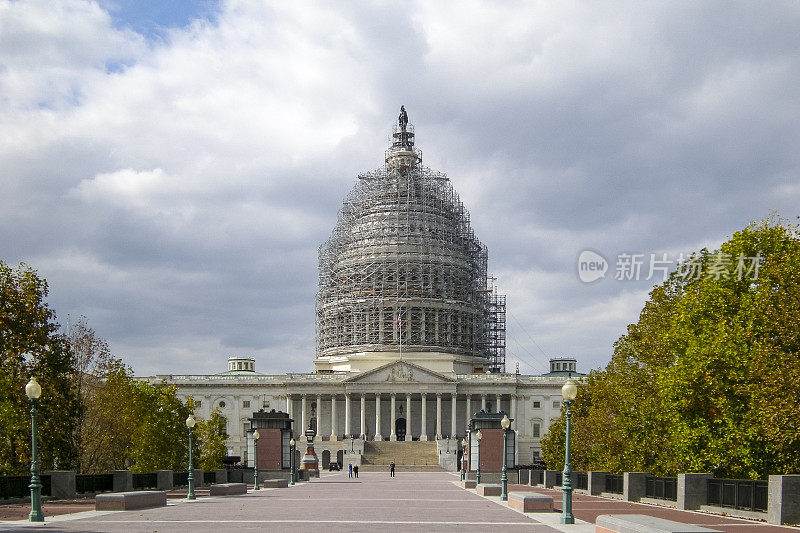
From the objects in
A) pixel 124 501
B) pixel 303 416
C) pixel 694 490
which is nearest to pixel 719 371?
pixel 694 490

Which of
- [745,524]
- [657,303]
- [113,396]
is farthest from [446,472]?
[745,524]

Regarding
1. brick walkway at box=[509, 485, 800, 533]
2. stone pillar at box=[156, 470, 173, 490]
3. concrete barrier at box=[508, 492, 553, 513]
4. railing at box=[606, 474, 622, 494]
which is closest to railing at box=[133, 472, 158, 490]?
stone pillar at box=[156, 470, 173, 490]

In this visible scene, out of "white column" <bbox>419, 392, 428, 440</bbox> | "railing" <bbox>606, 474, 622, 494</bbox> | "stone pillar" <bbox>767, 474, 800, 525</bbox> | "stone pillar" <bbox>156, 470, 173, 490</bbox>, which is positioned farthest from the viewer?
"white column" <bbox>419, 392, 428, 440</bbox>

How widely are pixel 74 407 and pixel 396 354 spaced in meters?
108

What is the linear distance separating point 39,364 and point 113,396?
65.5 ft

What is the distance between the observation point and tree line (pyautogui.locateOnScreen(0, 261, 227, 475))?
52969mm

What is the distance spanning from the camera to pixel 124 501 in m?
40.0

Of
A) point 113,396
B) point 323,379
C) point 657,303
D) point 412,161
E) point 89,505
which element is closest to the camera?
point 89,505

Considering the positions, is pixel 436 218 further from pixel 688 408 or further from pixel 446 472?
pixel 688 408

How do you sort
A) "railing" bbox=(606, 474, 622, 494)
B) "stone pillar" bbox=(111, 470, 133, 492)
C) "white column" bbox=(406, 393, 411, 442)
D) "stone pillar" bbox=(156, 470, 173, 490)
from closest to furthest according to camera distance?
1. "stone pillar" bbox=(111, 470, 133, 492)
2. "railing" bbox=(606, 474, 622, 494)
3. "stone pillar" bbox=(156, 470, 173, 490)
4. "white column" bbox=(406, 393, 411, 442)

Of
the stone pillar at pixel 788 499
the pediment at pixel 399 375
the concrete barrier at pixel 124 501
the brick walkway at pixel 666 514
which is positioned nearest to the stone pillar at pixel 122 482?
the concrete barrier at pixel 124 501

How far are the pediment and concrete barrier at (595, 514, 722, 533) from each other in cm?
12783

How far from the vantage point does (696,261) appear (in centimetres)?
5347

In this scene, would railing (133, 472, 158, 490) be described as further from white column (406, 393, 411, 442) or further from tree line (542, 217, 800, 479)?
white column (406, 393, 411, 442)
